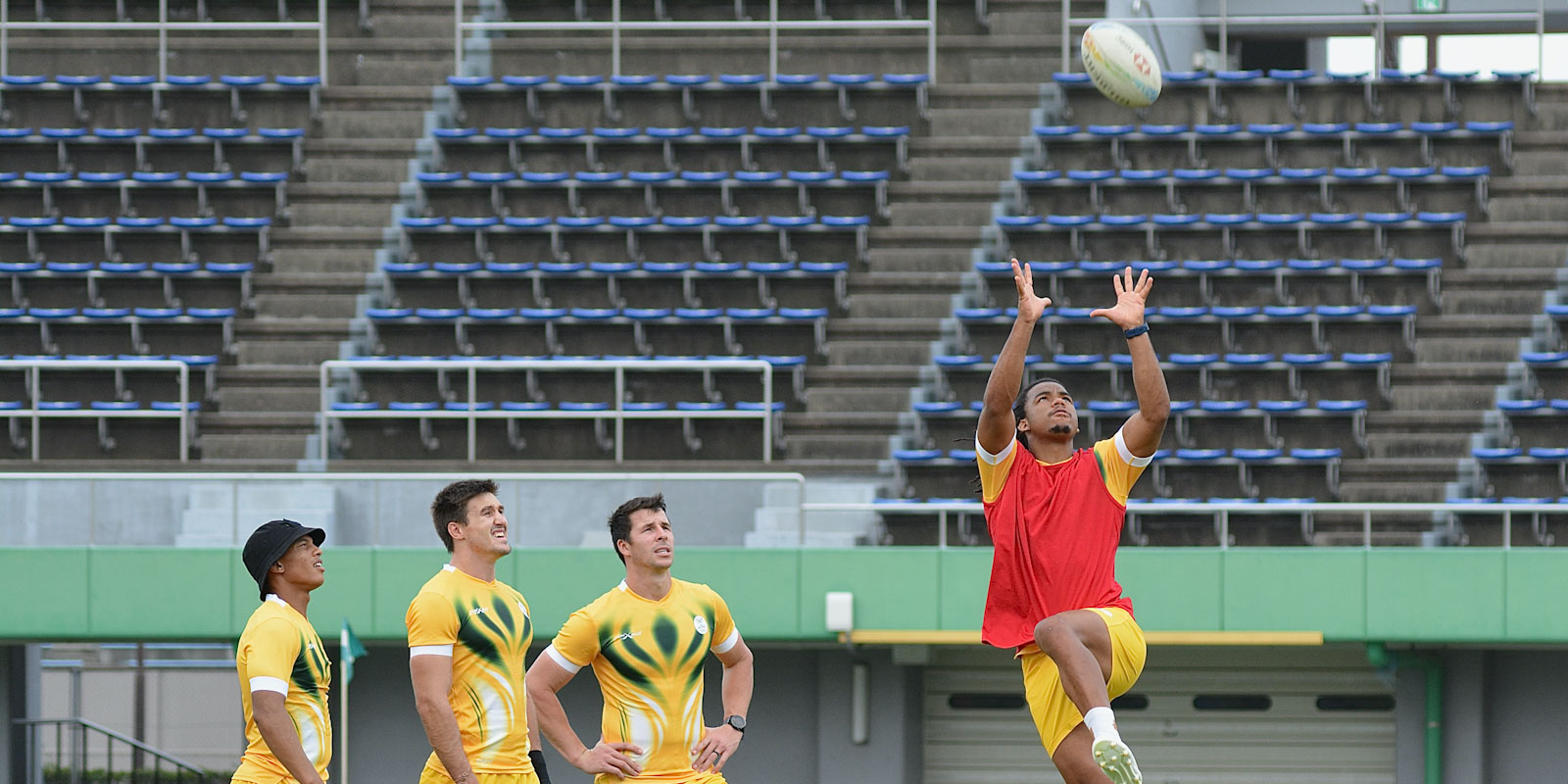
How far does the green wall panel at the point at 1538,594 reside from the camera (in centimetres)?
1253

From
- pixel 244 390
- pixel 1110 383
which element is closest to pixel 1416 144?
pixel 1110 383

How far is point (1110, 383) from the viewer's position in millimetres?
15477

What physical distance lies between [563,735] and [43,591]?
7.90m

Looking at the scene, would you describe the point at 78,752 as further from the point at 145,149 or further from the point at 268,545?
the point at 268,545

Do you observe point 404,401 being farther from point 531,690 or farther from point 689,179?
point 531,690

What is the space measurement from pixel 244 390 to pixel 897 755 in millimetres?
6599

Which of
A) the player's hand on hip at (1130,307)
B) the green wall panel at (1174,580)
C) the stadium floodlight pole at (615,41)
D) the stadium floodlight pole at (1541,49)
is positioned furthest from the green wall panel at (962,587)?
the stadium floodlight pole at (1541,49)

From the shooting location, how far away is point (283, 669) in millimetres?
5793

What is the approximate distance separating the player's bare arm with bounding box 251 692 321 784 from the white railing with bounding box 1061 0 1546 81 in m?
13.1

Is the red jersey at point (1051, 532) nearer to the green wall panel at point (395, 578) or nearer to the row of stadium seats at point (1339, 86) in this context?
the green wall panel at point (395, 578)

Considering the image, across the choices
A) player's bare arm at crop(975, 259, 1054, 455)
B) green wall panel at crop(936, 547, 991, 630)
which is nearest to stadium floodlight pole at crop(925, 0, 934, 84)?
green wall panel at crop(936, 547, 991, 630)

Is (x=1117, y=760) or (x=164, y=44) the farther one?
(x=164, y=44)

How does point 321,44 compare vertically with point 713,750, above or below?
above

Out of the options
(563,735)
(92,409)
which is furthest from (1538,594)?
(92,409)
